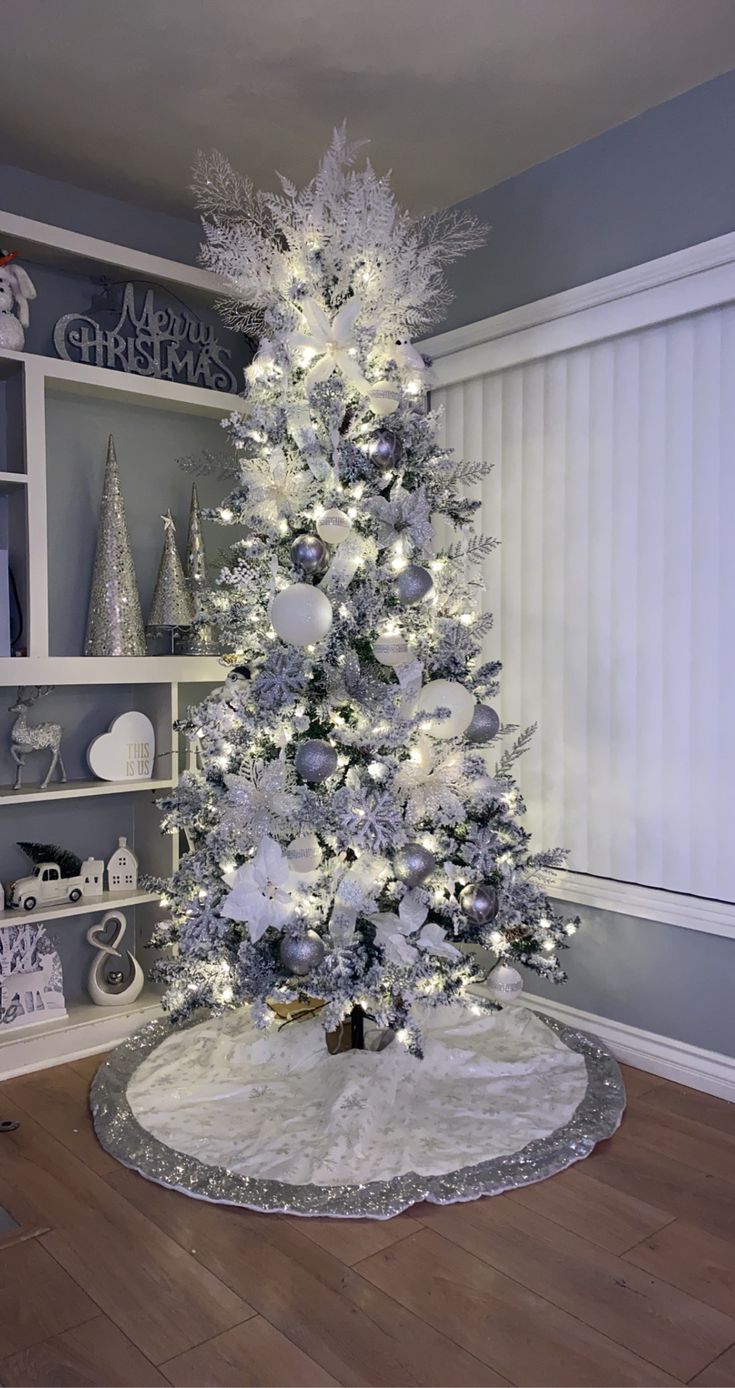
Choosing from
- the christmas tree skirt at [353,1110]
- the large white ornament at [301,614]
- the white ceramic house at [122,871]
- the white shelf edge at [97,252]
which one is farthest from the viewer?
the white ceramic house at [122,871]

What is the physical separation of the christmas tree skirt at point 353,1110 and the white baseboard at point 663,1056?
69mm

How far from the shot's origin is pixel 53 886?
113 inches

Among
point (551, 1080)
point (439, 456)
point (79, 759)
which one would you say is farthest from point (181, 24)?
point (551, 1080)

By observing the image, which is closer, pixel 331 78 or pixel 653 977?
pixel 331 78

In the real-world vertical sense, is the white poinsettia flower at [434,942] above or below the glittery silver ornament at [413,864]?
below

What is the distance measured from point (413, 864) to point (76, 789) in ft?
3.69

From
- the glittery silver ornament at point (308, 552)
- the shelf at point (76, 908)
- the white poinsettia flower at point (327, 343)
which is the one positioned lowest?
the shelf at point (76, 908)

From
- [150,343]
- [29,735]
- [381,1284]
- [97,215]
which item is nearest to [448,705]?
[381,1284]

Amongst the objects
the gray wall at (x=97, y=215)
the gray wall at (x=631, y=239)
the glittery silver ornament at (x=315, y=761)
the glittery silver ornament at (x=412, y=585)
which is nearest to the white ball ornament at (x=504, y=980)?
the gray wall at (x=631, y=239)

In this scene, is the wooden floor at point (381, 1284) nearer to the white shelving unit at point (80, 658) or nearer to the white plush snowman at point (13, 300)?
the white shelving unit at point (80, 658)

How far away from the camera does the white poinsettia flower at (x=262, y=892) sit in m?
2.15

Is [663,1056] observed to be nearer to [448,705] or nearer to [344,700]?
[448,705]

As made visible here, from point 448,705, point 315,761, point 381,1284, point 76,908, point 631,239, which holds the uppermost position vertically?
point 631,239

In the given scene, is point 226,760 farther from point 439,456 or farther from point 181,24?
point 181,24
